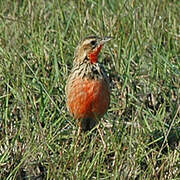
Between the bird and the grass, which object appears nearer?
the grass

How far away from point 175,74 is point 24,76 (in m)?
1.55

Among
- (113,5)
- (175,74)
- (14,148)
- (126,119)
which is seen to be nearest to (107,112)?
(126,119)

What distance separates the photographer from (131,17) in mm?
8047

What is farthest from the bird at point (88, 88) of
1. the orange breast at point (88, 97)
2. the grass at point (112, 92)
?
the grass at point (112, 92)

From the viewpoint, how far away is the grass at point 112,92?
617 centimetres

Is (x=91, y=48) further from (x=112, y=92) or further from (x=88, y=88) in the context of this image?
(x=112, y=92)

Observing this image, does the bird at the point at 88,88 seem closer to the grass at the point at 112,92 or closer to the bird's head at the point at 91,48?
the bird's head at the point at 91,48

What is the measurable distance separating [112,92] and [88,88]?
93 cm

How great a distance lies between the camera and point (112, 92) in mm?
7484

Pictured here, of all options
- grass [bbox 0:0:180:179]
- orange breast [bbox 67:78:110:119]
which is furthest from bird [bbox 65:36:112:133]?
grass [bbox 0:0:180:179]

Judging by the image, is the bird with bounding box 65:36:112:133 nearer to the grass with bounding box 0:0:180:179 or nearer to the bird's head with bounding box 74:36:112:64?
the bird's head with bounding box 74:36:112:64

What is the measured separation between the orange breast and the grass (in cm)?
21

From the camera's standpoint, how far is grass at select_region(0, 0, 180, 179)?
617 centimetres

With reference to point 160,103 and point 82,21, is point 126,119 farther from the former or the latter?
point 82,21
